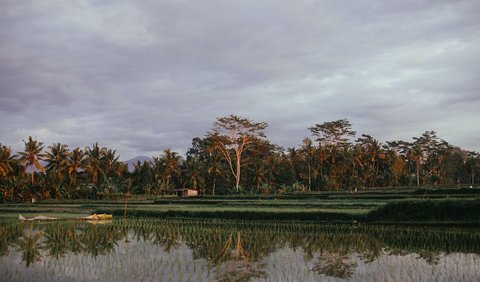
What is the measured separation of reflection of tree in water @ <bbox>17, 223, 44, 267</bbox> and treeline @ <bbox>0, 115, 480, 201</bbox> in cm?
2688

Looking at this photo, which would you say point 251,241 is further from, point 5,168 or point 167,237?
point 5,168

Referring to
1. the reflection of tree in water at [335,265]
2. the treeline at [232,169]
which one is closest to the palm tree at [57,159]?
the treeline at [232,169]

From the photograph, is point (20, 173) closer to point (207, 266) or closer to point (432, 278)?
point (207, 266)

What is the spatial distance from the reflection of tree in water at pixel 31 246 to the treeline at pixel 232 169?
2688 centimetres

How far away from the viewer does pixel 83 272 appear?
8555 mm

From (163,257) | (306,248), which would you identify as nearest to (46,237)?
(163,257)

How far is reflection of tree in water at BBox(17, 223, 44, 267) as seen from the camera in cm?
1013

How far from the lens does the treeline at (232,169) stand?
42.4 metres

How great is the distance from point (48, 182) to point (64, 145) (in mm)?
5205

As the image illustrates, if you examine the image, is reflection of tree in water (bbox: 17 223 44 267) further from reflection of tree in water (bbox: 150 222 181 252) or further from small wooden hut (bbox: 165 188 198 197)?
small wooden hut (bbox: 165 188 198 197)

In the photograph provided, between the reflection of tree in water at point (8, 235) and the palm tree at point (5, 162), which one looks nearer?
the reflection of tree in water at point (8, 235)

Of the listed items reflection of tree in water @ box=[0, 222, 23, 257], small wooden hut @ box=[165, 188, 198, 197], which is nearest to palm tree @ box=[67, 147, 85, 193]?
small wooden hut @ box=[165, 188, 198, 197]

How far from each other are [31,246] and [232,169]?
3763cm

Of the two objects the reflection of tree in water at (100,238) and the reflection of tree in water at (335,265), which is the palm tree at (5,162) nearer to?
the reflection of tree in water at (100,238)
